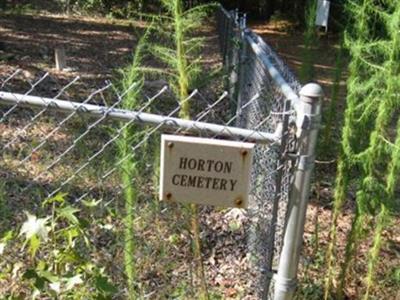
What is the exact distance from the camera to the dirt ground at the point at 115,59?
128 inches

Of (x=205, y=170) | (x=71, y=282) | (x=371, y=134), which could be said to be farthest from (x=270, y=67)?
(x=71, y=282)

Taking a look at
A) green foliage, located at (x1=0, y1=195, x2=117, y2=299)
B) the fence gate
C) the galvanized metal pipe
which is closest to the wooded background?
the fence gate

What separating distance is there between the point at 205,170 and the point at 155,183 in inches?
80.3

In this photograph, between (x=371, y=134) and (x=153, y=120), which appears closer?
(x=153, y=120)

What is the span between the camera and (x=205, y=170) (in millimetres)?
1615

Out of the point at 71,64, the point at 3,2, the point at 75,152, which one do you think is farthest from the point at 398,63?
the point at 3,2

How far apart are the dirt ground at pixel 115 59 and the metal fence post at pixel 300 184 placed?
4.17ft

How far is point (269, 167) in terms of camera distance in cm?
239

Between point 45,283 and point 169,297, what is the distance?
47.5 inches

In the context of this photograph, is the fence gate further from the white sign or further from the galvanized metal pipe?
the white sign

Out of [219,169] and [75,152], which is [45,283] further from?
[75,152]

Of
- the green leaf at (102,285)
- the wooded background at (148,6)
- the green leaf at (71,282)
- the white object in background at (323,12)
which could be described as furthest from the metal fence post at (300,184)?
the wooded background at (148,6)

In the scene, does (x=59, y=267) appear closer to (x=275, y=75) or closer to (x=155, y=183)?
(x=275, y=75)

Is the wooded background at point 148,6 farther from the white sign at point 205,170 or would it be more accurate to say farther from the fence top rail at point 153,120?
the white sign at point 205,170
